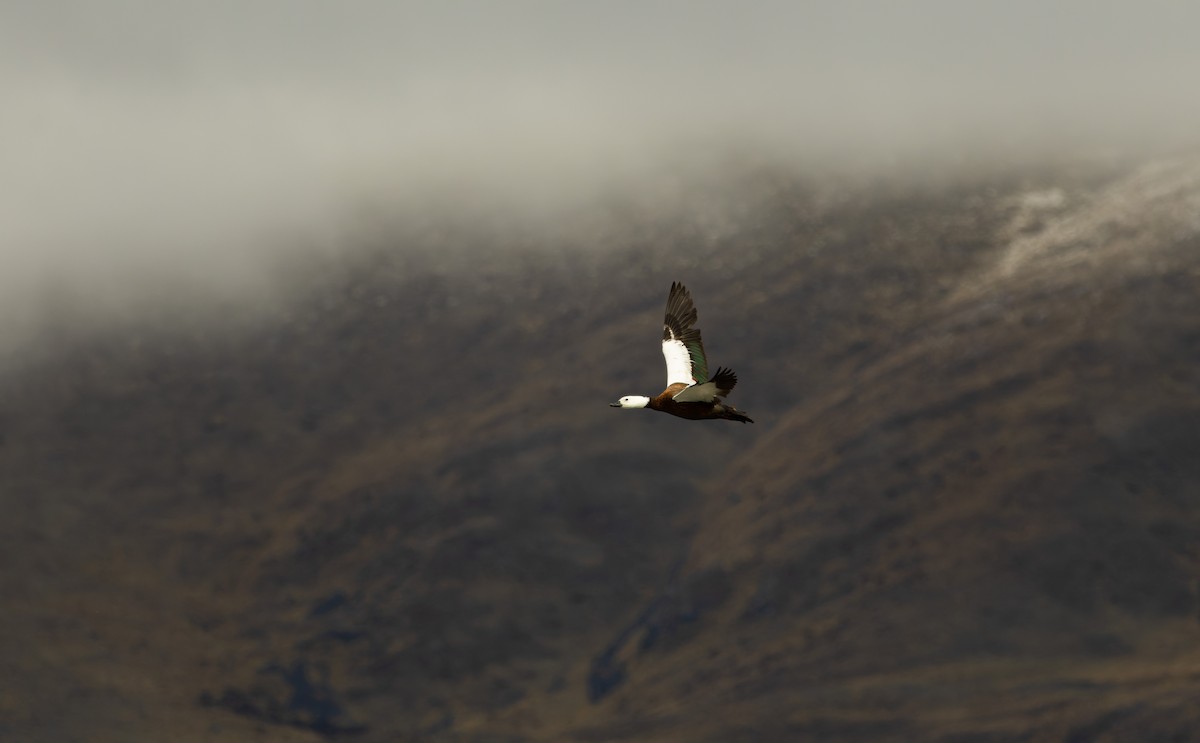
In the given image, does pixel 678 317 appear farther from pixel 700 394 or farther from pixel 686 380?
pixel 700 394

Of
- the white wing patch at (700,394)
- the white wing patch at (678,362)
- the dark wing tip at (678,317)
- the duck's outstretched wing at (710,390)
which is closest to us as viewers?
the duck's outstretched wing at (710,390)

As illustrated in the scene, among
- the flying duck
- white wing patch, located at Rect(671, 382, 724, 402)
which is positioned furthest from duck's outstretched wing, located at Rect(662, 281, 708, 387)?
white wing patch, located at Rect(671, 382, 724, 402)

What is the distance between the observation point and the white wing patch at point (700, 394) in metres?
84.4

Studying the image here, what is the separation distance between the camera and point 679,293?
9412cm

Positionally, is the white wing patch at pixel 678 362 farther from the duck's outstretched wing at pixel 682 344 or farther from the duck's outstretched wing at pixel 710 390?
the duck's outstretched wing at pixel 710 390

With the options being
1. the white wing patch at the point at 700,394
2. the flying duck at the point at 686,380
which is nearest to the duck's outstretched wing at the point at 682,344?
the flying duck at the point at 686,380

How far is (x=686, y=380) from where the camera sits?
91.6 meters

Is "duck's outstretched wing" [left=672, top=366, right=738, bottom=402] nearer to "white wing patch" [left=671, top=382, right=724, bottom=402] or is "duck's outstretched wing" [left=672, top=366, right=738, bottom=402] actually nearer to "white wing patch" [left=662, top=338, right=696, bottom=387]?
"white wing patch" [left=671, top=382, right=724, bottom=402]

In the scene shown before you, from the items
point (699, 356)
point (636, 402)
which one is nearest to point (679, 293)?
point (699, 356)

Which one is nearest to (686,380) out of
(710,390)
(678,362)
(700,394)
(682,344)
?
(678,362)

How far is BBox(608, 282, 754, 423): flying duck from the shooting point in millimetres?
84562

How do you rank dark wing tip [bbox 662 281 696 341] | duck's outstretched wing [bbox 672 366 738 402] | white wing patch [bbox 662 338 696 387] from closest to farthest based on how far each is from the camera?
1. duck's outstretched wing [bbox 672 366 738 402]
2. white wing patch [bbox 662 338 696 387]
3. dark wing tip [bbox 662 281 696 341]

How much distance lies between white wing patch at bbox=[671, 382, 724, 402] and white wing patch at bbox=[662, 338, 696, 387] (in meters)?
5.97

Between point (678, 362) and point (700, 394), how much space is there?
7.97m
